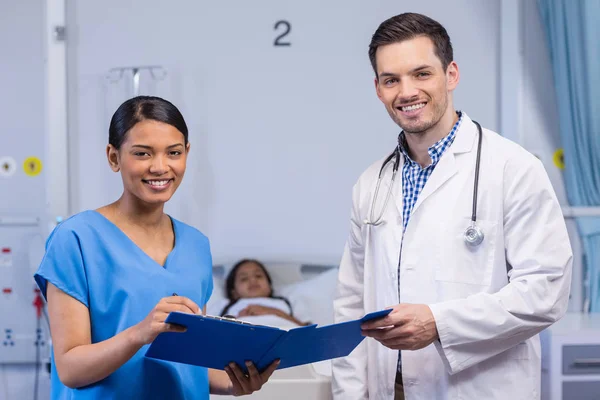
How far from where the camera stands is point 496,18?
3.29 m

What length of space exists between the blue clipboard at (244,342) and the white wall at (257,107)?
6.08 feet

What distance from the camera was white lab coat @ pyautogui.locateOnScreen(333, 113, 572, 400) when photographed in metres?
1.51

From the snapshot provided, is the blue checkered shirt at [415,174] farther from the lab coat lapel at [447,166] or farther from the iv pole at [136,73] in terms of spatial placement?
the iv pole at [136,73]

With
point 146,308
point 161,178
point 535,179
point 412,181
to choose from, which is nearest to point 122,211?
point 161,178

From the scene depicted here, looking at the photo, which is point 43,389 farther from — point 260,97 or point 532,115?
point 532,115

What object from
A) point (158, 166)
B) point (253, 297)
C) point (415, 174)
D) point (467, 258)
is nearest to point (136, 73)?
point (253, 297)

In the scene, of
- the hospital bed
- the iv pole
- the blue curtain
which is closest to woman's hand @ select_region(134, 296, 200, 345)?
the hospital bed

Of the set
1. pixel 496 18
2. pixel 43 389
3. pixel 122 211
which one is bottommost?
pixel 43 389

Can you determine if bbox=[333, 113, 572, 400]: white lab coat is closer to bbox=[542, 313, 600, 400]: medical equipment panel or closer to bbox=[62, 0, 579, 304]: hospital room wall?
bbox=[542, 313, 600, 400]: medical equipment panel

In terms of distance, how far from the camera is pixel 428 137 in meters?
1.68

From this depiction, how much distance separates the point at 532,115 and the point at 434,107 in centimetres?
180

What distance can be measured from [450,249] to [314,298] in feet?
5.19

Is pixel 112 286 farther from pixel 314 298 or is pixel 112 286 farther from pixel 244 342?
pixel 314 298

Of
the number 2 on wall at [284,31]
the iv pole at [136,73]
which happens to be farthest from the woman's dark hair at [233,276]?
the number 2 on wall at [284,31]
